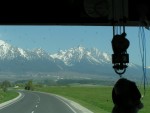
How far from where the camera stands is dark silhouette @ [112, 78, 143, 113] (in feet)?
10.9

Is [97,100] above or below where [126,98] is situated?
below

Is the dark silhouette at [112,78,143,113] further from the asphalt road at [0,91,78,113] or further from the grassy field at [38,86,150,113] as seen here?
the asphalt road at [0,91,78,113]

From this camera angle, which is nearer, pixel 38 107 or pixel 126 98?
pixel 126 98

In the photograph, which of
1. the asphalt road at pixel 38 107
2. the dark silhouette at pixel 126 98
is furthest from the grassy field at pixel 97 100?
the asphalt road at pixel 38 107

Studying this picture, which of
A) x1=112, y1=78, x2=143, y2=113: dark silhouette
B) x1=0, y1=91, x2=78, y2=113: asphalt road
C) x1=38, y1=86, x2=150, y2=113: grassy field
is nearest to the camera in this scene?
x1=112, y1=78, x2=143, y2=113: dark silhouette

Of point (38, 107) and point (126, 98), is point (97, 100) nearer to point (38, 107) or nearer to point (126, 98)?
point (38, 107)

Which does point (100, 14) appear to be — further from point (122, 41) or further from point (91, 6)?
point (122, 41)

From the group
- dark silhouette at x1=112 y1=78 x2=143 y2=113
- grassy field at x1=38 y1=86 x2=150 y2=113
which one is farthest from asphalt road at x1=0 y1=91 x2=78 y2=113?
dark silhouette at x1=112 y1=78 x2=143 y2=113

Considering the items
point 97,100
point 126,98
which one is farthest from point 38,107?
point 126,98

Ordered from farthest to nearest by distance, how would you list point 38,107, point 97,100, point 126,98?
1. point 97,100
2. point 38,107
3. point 126,98

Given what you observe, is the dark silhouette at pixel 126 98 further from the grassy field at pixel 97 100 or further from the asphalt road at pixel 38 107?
the asphalt road at pixel 38 107

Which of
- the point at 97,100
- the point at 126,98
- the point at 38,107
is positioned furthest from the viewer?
the point at 97,100

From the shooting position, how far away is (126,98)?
11.0 ft

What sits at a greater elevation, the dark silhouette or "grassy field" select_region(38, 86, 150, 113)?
the dark silhouette
